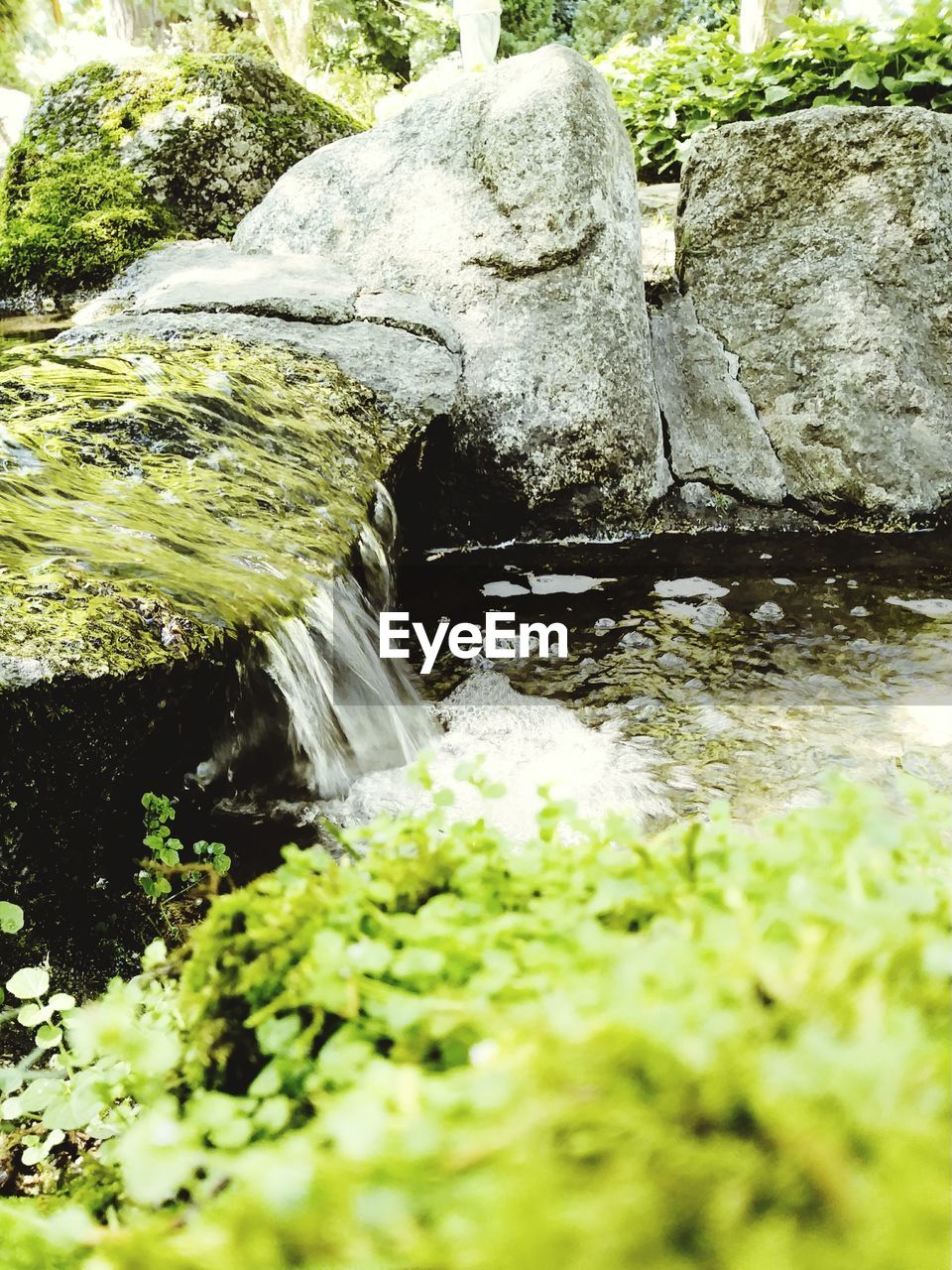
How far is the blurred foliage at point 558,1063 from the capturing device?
53 centimetres

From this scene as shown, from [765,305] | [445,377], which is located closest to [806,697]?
[445,377]

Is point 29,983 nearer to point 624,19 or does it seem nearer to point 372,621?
point 372,621

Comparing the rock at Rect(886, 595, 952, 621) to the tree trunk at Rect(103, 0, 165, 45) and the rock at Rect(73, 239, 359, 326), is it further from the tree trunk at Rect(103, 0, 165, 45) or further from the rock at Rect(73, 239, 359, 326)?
the tree trunk at Rect(103, 0, 165, 45)

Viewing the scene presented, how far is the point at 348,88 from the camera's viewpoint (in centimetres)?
1642

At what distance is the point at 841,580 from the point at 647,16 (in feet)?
61.2

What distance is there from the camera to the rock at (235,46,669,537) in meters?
5.16

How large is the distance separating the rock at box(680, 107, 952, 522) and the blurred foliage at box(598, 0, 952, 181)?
4.58 feet

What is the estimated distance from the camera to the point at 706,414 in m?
5.94

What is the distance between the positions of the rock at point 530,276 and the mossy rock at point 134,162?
1879 millimetres

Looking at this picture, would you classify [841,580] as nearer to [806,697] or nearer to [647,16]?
[806,697]

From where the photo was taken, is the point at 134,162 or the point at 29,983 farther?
the point at 134,162

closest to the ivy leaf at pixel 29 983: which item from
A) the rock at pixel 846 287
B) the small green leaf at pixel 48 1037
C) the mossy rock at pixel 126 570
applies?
the small green leaf at pixel 48 1037

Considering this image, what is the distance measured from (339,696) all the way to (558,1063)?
2.62 meters

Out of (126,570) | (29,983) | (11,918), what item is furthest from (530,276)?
(29,983)
